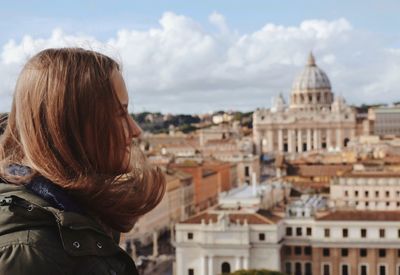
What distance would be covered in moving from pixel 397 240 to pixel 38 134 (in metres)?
24.7

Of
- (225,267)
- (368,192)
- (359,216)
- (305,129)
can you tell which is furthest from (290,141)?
(225,267)

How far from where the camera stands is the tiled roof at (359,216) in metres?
25.6

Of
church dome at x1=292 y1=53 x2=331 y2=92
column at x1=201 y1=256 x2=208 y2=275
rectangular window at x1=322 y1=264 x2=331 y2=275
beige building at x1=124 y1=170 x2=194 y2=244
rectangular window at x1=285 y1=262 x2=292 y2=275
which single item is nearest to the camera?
column at x1=201 y1=256 x2=208 y2=275

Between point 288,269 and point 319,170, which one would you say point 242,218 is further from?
point 319,170

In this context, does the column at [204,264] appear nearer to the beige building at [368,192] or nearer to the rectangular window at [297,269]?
the rectangular window at [297,269]

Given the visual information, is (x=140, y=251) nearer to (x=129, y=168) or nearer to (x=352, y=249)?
(x=352, y=249)

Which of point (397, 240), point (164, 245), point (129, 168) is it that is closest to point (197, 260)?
point (397, 240)

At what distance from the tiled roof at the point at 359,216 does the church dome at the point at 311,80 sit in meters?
76.3

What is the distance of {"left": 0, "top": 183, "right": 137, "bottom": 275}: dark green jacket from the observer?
1434mm

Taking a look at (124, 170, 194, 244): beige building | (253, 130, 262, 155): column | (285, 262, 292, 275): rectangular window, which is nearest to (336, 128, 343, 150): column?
(253, 130, 262, 155): column

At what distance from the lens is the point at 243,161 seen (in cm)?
6306

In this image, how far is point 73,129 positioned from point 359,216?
971 inches

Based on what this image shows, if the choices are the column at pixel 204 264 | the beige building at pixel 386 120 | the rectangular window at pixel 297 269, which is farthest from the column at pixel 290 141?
the column at pixel 204 264

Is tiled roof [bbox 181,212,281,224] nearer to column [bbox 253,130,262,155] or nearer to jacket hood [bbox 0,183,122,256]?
Answer: jacket hood [bbox 0,183,122,256]
